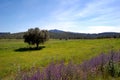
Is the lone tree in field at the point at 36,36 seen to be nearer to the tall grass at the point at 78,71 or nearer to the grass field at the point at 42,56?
the grass field at the point at 42,56

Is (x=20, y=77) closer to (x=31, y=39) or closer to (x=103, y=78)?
(x=103, y=78)

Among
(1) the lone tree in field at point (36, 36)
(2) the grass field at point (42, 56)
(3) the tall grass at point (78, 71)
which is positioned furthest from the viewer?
(1) the lone tree in field at point (36, 36)

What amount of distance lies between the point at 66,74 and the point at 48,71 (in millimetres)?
668

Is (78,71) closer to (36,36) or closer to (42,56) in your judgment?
(42,56)

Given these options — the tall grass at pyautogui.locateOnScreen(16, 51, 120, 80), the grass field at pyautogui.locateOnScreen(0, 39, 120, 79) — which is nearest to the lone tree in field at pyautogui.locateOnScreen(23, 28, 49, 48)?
the grass field at pyautogui.locateOnScreen(0, 39, 120, 79)

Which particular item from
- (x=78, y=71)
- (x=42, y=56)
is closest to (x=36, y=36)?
(x=42, y=56)

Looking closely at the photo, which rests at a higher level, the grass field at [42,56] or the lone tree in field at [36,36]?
the lone tree in field at [36,36]

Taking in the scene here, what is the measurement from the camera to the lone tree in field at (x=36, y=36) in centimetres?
8375

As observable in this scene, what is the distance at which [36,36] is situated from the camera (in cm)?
8362

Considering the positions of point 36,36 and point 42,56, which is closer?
point 42,56

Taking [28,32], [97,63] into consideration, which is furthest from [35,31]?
[97,63]

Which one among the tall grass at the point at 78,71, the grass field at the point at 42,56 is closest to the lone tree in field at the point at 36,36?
the grass field at the point at 42,56

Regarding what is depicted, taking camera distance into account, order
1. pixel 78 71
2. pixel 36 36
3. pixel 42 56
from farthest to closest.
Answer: pixel 36 36
pixel 42 56
pixel 78 71

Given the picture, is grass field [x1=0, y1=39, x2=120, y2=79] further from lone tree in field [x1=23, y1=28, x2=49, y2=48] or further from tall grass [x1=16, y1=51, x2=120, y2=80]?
lone tree in field [x1=23, y1=28, x2=49, y2=48]
